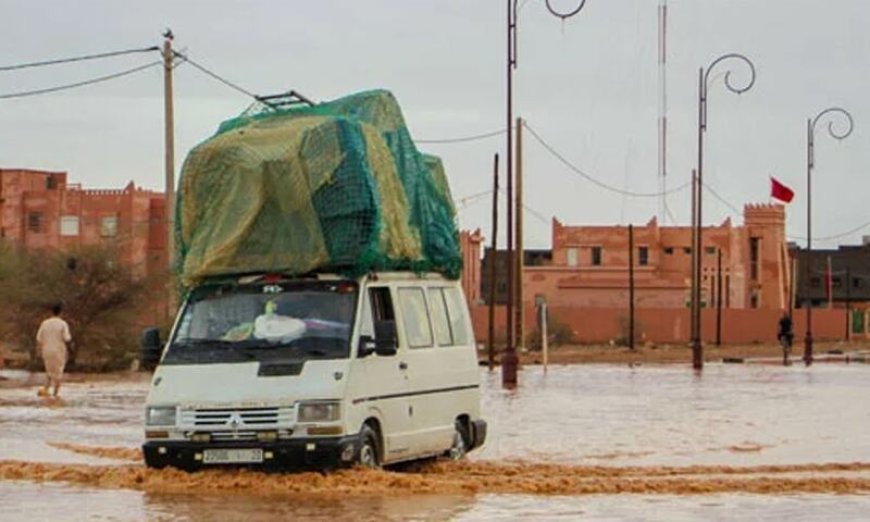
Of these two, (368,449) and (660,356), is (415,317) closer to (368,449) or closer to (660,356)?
(368,449)

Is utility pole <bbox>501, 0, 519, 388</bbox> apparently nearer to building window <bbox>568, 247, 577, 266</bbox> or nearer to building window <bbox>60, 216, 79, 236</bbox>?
building window <bbox>60, 216, 79, 236</bbox>

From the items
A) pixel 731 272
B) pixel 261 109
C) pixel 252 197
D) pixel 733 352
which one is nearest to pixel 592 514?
pixel 252 197

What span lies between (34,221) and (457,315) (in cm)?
9022

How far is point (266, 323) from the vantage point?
18.0 meters

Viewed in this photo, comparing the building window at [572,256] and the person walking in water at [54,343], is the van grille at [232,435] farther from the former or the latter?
the building window at [572,256]

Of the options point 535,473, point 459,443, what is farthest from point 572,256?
point 535,473

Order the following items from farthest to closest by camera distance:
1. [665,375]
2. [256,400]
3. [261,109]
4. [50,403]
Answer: [665,375] < [50,403] < [261,109] < [256,400]

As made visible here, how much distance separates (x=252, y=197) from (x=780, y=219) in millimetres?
113157

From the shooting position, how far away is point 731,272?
128 meters

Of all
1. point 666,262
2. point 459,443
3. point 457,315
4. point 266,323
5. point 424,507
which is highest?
point 666,262

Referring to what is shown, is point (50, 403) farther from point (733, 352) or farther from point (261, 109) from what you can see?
point (733, 352)

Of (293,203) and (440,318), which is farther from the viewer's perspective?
(440,318)

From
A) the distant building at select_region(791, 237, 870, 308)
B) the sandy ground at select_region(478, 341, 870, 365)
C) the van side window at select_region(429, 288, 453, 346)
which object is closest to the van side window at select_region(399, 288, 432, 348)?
the van side window at select_region(429, 288, 453, 346)

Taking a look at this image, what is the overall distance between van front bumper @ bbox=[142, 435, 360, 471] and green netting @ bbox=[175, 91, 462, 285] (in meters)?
1.90
